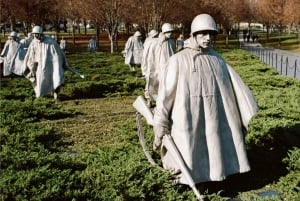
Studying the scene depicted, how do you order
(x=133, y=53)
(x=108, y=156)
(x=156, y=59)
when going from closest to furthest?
(x=108, y=156)
(x=156, y=59)
(x=133, y=53)

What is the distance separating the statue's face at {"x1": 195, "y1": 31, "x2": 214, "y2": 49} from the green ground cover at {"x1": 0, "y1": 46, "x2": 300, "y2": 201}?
1.46 m

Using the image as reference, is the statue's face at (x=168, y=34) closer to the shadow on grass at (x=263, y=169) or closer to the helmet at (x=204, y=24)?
the shadow on grass at (x=263, y=169)

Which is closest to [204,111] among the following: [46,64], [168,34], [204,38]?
[204,38]

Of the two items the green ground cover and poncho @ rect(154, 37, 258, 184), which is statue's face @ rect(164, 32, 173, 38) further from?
poncho @ rect(154, 37, 258, 184)

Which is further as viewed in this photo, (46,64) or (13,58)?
(13,58)

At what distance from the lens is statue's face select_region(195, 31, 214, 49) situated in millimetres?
5199

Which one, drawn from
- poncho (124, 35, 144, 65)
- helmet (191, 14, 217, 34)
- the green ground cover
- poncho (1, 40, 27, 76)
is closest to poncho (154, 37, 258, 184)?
helmet (191, 14, 217, 34)

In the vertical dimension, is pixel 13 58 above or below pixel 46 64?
below

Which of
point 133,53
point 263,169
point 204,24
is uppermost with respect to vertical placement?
point 204,24

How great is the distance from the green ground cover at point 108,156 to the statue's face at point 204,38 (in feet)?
4.78

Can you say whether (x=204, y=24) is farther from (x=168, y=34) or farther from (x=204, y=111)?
(x=168, y=34)

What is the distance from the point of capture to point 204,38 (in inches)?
206

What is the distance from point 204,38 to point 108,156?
1.98 m

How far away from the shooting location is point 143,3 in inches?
1586
